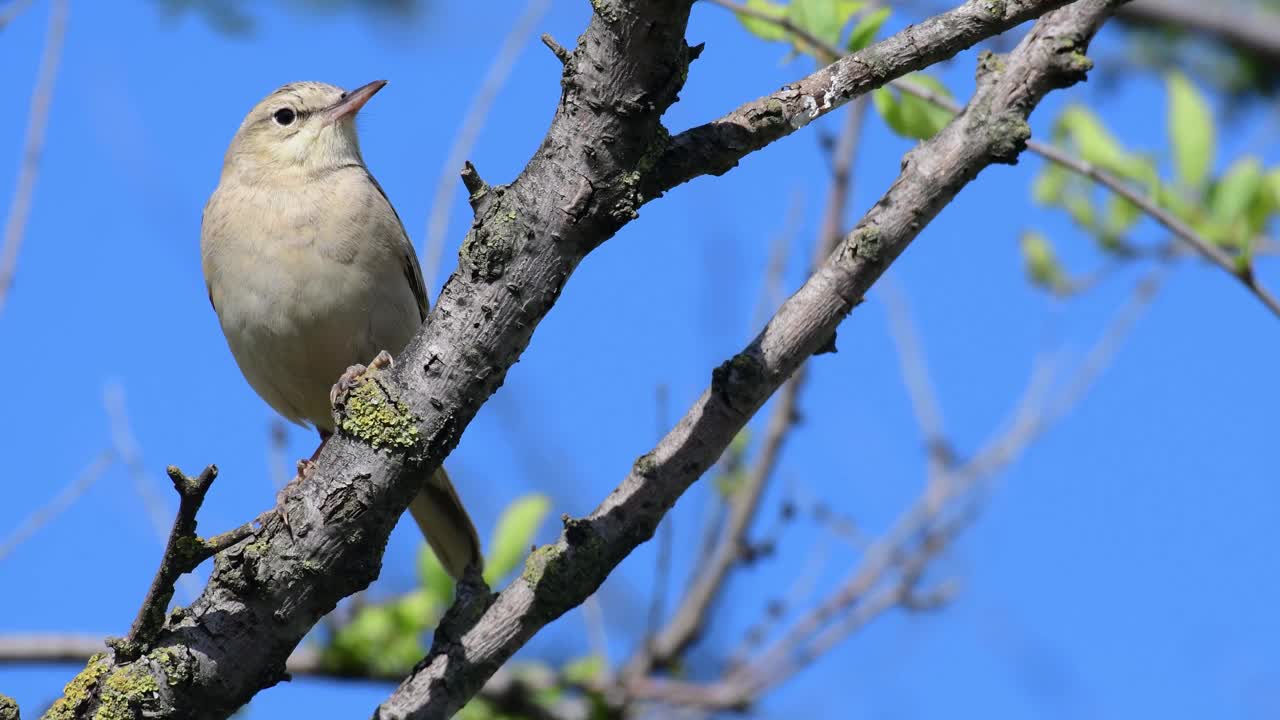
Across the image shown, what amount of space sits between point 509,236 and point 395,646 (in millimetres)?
3389

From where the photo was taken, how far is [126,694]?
3.15 meters

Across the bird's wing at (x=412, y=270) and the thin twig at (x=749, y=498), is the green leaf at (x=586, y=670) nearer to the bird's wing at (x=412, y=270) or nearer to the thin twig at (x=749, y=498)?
the thin twig at (x=749, y=498)

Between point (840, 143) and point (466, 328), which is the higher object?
point (840, 143)

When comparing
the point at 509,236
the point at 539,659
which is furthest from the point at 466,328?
the point at 539,659

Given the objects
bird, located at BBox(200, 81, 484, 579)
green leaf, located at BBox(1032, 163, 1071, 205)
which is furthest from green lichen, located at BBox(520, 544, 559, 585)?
green leaf, located at BBox(1032, 163, 1071, 205)

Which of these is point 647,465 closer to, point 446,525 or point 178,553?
point 178,553

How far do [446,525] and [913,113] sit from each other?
2458mm

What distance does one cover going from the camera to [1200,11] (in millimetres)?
7832

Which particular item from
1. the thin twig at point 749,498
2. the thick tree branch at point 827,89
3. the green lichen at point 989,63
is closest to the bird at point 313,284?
the thin twig at point 749,498

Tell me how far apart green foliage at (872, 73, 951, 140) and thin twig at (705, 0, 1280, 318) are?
0.10 meters

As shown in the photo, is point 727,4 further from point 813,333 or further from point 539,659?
point 539,659

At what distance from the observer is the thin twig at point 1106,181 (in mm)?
3746

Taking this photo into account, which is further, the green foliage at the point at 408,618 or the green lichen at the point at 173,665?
the green foliage at the point at 408,618

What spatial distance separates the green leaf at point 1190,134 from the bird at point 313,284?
3258 millimetres
